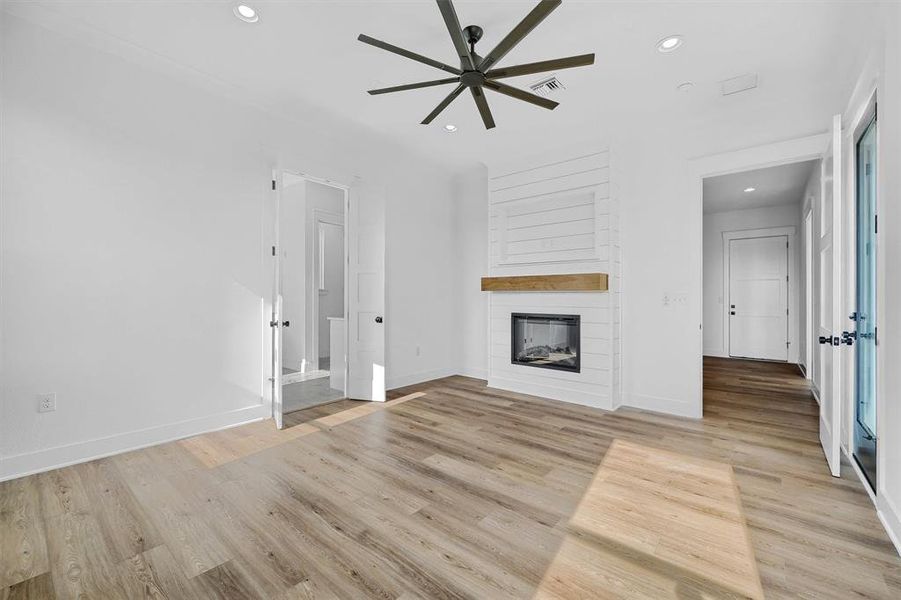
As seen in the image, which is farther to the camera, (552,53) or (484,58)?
(552,53)

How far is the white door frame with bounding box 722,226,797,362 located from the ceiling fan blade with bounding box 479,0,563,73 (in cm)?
705

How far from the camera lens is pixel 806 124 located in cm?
338

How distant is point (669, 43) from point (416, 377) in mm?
4081

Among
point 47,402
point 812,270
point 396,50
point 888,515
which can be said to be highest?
point 396,50

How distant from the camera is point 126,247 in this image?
288 cm

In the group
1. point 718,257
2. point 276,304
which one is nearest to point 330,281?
point 276,304

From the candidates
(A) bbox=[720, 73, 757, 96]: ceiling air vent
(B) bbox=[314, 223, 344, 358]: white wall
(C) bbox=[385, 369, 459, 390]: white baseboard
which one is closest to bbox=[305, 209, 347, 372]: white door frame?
(B) bbox=[314, 223, 344, 358]: white wall

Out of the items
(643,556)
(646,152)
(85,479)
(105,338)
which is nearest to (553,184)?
(646,152)

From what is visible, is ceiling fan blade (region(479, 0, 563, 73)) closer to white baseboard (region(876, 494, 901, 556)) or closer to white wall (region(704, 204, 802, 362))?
white baseboard (region(876, 494, 901, 556))

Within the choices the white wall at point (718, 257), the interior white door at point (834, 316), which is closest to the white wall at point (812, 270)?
the white wall at point (718, 257)

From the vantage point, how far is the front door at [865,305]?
103 inches

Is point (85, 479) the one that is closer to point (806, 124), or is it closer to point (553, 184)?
point (553, 184)

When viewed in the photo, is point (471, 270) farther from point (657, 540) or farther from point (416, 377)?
point (657, 540)

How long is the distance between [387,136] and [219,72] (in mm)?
1686
